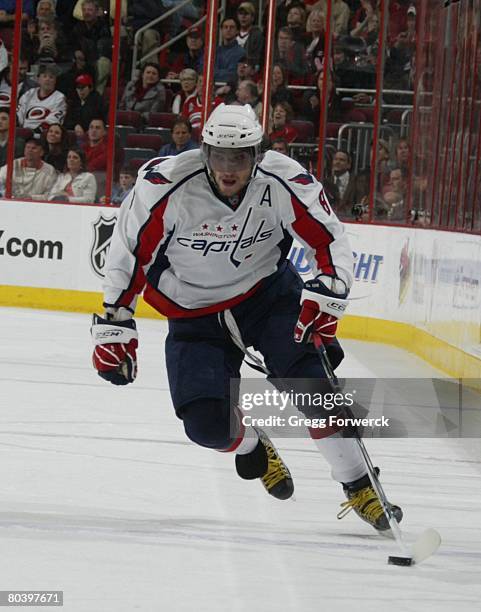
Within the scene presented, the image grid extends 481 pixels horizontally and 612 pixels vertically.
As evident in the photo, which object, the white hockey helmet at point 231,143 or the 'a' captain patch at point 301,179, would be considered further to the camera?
the 'a' captain patch at point 301,179

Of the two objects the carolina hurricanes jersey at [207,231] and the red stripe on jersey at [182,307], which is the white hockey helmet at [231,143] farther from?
the red stripe on jersey at [182,307]

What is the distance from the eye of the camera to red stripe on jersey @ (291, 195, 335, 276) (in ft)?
12.1

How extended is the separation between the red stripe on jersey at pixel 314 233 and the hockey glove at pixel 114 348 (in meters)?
0.55

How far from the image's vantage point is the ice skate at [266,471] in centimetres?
396

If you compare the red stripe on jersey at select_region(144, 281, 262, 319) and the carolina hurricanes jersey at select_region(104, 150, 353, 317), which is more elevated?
the carolina hurricanes jersey at select_region(104, 150, 353, 317)

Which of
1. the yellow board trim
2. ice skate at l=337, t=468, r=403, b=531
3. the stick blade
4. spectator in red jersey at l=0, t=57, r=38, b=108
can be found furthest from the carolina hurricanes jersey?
spectator in red jersey at l=0, t=57, r=38, b=108

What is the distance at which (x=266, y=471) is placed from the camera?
3982 millimetres

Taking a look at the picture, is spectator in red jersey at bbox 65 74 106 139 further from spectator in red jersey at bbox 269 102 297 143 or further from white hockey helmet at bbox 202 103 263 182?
white hockey helmet at bbox 202 103 263 182

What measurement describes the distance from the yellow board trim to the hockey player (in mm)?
3188

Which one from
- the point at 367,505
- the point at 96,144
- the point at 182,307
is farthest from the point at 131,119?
the point at 367,505

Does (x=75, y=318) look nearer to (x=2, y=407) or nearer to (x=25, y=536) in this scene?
(x=2, y=407)

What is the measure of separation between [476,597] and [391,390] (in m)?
3.73

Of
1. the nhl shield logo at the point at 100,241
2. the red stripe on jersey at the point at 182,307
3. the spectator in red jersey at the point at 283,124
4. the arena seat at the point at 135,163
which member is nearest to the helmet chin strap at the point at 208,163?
the red stripe on jersey at the point at 182,307

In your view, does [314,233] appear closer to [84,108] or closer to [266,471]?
[266,471]
